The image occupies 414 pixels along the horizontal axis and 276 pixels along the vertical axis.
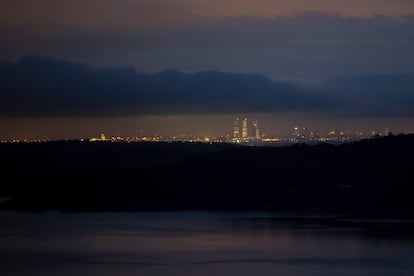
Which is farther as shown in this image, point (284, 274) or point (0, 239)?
point (0, 239)

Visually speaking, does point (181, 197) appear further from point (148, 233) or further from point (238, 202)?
→ point (148, 233)

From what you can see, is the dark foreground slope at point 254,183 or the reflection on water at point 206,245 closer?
the reflection on water at point 206,245

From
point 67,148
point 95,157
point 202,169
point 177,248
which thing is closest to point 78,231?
point 177,248

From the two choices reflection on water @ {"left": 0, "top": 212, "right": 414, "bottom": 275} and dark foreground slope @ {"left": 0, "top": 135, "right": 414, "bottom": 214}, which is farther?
dark foreground slope @ {"left": 0, "top": 135, "right": 414, "bottom": 214}
